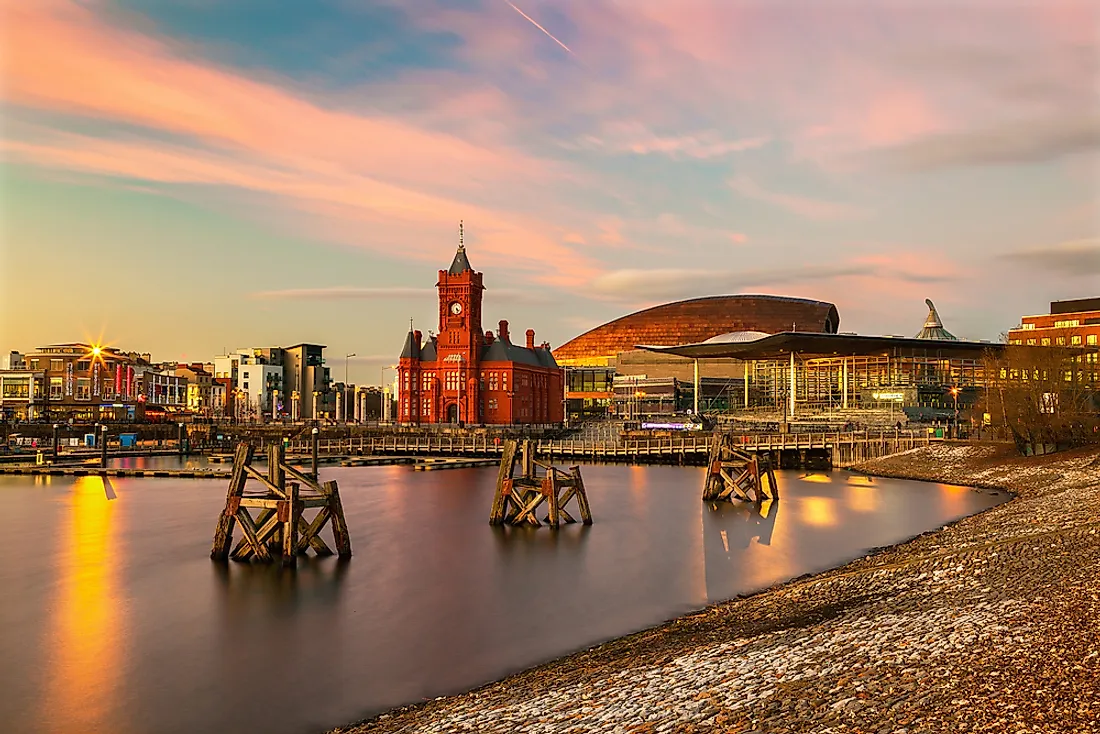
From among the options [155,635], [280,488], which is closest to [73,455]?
[280,488]

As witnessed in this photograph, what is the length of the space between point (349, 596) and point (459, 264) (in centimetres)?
8711

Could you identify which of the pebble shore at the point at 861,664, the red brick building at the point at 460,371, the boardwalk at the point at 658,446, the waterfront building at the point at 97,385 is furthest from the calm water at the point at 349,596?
the waterfront building at the point at 97,385

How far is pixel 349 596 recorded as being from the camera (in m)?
26.0

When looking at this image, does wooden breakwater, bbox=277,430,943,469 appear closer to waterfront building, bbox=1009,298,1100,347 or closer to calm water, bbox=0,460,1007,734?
calm water, bbox=0,460,1007,734

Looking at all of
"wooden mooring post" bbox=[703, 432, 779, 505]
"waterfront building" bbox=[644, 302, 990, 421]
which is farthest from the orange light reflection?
"waterfront building" bbox=[644, 302, 990, 421]

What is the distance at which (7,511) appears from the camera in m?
47.2

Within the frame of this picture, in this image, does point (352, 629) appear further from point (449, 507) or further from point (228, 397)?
point (228, 397)

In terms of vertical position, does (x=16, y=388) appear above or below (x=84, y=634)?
above

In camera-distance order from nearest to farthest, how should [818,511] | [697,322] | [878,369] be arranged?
[818,511] < [878,369] < [697,322]

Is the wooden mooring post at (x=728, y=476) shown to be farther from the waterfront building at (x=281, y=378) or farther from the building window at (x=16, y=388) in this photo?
the waterfront building at (x=281, y=378)

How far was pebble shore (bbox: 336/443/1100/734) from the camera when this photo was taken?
11.7 meters

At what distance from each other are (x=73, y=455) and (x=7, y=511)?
39.3 metres

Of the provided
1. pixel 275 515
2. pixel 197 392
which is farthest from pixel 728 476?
pixel 197 392

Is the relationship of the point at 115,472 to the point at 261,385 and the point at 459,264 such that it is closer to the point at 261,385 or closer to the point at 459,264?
the point at 459,264
